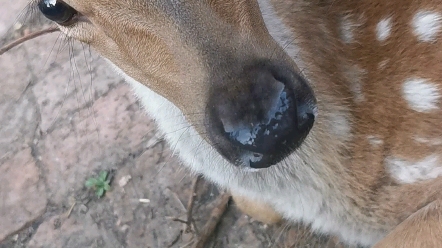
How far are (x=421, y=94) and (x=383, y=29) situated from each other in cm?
18

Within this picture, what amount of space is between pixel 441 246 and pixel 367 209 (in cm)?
21

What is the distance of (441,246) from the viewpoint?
1.41 m

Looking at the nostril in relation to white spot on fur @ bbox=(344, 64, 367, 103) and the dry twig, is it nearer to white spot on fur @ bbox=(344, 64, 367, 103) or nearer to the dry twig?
white spot on fur @ bbox=(344, 64, 367, 103)

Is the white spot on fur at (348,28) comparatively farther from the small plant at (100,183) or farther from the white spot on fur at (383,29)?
the small plant at (100,183)

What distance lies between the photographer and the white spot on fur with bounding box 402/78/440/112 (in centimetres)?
147

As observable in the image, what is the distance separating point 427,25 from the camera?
1.46 m

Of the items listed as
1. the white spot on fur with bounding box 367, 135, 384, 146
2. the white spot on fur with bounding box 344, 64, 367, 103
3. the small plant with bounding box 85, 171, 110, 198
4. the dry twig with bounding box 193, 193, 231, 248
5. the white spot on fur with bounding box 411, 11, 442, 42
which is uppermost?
the white spot on fur with bounding box 411, 11, 442, 42

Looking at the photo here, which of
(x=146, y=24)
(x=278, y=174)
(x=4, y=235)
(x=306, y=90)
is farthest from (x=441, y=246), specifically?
(x=4, y=235)

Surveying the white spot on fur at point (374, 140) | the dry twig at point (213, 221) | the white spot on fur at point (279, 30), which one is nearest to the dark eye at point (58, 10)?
the white spot on fur at point (279, 30)

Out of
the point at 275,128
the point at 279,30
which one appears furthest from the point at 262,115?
the point at 279,30

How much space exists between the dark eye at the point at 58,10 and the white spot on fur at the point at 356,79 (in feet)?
2.21

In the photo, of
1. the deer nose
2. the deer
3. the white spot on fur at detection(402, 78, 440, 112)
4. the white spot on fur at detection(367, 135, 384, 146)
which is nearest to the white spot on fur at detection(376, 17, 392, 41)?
the deer

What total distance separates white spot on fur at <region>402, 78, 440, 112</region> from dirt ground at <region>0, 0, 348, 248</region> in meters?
0.62

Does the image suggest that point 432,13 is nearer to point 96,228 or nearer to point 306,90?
point 306,90
